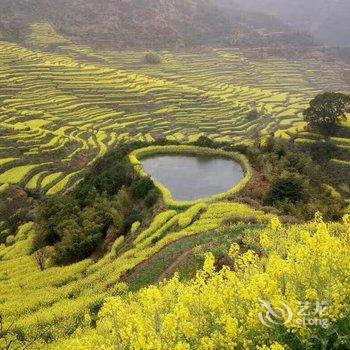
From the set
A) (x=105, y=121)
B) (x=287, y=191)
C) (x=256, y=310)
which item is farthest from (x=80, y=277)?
(x=105, y=121)

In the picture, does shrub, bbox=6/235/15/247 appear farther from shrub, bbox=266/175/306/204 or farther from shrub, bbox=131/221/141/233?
shrub, bbox=266/175/306/204

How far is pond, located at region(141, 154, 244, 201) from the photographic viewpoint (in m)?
25.8

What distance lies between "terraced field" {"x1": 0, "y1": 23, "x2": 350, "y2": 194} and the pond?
41.6 ft

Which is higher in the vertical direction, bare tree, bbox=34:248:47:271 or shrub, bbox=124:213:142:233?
shrub, bbox=124:213:142:233

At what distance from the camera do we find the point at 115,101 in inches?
2613

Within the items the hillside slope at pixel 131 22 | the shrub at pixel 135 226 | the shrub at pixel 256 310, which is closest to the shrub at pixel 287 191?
the shrub at pixel 135 226

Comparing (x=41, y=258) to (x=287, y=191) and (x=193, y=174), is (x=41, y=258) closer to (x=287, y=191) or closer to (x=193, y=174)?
(x=193, y=174)

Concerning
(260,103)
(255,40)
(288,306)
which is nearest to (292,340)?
(288,306)

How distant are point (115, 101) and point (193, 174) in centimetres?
4086

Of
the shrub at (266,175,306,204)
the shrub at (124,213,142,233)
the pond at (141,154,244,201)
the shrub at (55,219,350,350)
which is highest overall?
the shrub at (55,219,350,350)

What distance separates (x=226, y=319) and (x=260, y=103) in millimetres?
66595

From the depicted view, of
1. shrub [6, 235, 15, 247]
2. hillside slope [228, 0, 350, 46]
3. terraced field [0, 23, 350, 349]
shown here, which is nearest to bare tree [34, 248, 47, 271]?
terraced field [0, 23, 350, 349]

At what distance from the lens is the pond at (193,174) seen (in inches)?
1015

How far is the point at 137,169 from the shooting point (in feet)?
90.9
